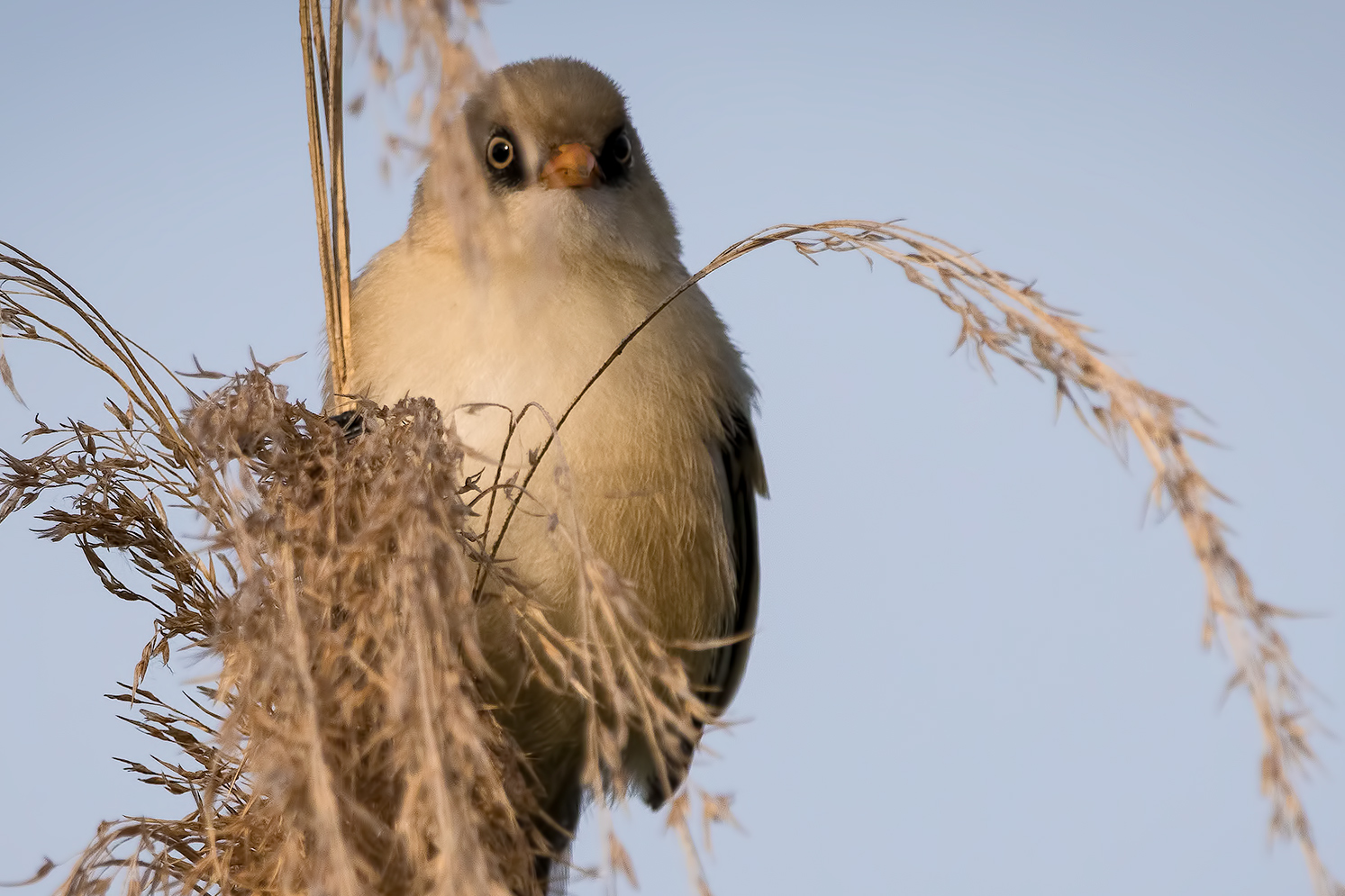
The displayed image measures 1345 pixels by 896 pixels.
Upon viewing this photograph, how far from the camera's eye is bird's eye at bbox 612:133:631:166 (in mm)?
2834

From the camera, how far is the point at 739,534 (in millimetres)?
3229

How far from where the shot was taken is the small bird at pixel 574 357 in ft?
7.91

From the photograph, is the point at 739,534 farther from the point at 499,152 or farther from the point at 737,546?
the point at 499,152

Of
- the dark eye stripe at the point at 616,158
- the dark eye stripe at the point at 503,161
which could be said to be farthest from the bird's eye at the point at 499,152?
the dark eye stripe at the point at 616,158

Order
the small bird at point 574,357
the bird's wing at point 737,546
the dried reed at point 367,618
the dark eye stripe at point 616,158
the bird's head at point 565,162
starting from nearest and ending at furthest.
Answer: the dried reed at point 367,618
the small bird at point 574,357
the bird's head at point 565,162
the dark eye stripe at point 616,158
the bird's wing at point 737,546

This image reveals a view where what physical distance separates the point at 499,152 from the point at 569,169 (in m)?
0.17

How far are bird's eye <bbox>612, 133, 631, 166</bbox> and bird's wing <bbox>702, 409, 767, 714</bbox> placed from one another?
636mm

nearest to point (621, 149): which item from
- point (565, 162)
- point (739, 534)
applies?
point (565, 162)

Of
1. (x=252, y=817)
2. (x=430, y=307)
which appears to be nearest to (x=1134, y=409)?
(x=252, y=817)

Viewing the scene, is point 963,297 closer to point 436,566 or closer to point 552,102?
point 436,566

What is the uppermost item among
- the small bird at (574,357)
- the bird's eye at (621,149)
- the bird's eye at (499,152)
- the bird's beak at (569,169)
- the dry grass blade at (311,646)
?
the bird's eye at (621,149)

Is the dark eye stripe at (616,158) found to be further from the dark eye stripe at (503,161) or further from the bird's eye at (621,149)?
the dark eye stripe at (503,161)

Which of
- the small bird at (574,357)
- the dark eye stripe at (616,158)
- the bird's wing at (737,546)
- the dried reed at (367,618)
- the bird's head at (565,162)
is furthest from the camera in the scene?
the bird's wing at (737,546)

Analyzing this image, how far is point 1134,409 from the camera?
1.13 metres
